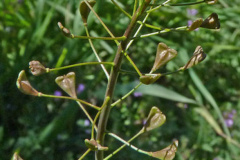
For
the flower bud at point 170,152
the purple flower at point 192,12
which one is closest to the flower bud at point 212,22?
the flower bud at point 170,152

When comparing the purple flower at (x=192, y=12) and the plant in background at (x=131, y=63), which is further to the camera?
the purple flower at (x=192, y=12)

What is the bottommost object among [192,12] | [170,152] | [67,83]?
[192,12]

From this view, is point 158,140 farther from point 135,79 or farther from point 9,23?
point 9,23

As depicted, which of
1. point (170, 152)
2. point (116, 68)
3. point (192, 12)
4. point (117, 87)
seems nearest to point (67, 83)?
point (116, 68)

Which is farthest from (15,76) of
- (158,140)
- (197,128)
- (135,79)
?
(197,128)

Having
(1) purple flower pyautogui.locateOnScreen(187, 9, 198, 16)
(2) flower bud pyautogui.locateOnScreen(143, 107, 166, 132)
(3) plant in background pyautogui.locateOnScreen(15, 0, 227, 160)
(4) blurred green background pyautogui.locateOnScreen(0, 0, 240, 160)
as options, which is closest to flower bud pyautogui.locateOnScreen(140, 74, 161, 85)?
(3) plant in background pyautogui.locateOnScreen(15, 0, 227, 160)

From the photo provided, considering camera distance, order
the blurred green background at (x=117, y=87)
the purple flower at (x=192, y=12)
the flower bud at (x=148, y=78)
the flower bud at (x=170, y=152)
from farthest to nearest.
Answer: the purple flower at (x=192, y=12) → the blurred green background at (x=117, y=87) → the flower bud at (x=170, y=152) → the flower bud at (x=148, y=78)

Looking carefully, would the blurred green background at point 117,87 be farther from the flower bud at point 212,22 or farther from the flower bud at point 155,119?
the flower bud at point 212,22

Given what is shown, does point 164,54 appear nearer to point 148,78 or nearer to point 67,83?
point 148,78
